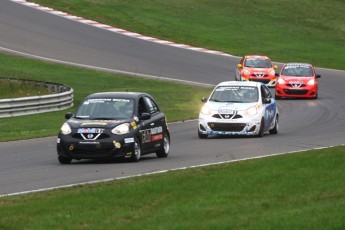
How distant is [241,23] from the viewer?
63.0 meters

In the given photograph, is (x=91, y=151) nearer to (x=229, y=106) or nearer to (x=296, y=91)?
(x=229, y=106)

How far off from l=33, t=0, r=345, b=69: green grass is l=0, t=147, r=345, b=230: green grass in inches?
1530

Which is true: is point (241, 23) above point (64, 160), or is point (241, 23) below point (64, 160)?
below

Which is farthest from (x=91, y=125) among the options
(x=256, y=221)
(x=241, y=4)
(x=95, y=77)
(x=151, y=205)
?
(x=241, y=4)

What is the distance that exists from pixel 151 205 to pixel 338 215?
2.44m

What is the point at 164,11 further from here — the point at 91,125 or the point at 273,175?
the point at 273,175

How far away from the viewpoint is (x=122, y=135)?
19.3 metres

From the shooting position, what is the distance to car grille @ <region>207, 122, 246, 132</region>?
82.7ft

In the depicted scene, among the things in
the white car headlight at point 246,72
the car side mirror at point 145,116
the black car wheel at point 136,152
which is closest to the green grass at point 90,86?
the white car headlight at point 246,72

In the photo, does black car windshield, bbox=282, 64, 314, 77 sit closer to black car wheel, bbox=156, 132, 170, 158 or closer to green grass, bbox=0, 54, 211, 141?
green grass, bbox=0, 54, 211, 141

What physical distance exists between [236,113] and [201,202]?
12765mm

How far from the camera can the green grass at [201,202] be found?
11.3 metres

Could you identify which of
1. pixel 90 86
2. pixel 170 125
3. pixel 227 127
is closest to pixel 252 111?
pixel 227 127

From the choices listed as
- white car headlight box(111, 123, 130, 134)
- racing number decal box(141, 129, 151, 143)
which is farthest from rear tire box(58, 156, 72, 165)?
racing number decal box(141, 129, 151, 143)
